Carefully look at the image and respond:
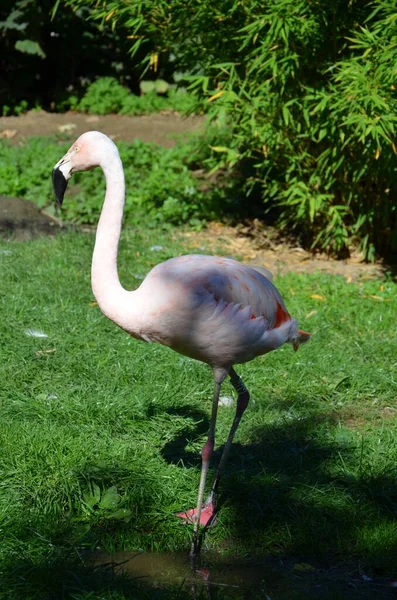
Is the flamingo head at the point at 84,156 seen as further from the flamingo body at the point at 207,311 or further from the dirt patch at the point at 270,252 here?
the dirt patch at the point at 270,252

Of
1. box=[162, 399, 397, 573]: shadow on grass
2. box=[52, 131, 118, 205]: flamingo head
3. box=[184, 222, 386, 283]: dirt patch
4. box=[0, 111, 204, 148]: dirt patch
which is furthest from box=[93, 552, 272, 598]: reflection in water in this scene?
box=[0, 111, 204, 148]: dirt patch

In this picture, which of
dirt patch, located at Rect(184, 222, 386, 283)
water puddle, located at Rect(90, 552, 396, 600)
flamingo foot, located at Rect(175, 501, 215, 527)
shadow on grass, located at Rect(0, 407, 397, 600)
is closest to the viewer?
shadow on grass, located at Rect(0, 407, 397, 600)

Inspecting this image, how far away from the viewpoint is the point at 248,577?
3230 millimetres

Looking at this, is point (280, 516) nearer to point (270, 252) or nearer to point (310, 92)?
→ point (310, 92)

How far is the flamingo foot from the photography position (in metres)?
3.47

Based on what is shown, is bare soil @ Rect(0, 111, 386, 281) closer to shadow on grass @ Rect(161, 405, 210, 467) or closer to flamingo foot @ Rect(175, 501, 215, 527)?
shadow on grass @ Rect(161, 405, 210, 467)

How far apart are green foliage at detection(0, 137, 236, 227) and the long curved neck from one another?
4854 millimetres

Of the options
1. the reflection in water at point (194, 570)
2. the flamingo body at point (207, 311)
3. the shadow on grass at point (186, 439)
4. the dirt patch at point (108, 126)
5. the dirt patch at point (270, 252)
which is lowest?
the dirt patch at point (108, 126)

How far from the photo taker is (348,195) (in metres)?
7.05

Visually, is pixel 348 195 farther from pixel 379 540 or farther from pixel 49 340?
pixel 379 540

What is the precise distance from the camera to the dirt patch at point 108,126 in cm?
1085

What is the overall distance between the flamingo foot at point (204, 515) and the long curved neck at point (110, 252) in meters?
0.90

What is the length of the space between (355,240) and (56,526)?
15.6 ft

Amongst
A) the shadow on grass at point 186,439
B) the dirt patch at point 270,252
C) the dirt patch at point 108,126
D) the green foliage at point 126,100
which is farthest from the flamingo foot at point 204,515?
the green foliage at point 126,100
